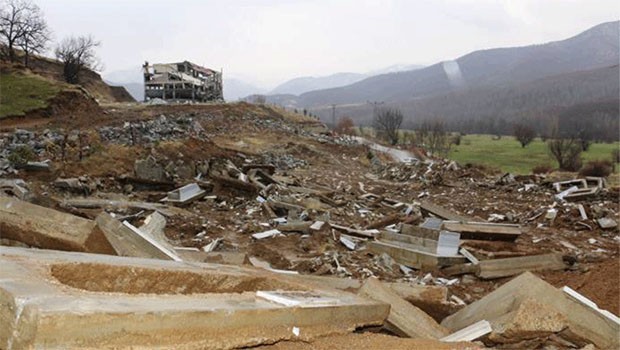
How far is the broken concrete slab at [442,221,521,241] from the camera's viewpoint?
330 inches

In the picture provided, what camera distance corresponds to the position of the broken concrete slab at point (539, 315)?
10.5ft

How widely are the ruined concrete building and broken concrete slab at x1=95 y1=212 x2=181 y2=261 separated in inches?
1553

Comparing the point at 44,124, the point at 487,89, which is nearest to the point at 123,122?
the point at 44,124

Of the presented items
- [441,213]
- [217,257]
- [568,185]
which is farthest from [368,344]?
[568,185]

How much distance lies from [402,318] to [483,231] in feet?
18.2

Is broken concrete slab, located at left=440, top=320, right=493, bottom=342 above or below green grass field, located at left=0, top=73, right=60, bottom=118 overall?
below

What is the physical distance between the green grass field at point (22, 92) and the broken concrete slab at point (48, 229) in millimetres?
20023

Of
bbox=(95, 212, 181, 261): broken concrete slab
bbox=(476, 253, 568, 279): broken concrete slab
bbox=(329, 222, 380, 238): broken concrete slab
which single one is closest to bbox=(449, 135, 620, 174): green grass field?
bbox=(329, 222, 380, 238): broken concrete slab

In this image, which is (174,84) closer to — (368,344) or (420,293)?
(420,293)

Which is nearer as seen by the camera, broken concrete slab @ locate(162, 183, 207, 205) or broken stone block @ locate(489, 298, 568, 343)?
broken stone block @ locate(489, 298, 568, 343)

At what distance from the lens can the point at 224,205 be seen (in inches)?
426

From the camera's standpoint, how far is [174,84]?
43.4 metres

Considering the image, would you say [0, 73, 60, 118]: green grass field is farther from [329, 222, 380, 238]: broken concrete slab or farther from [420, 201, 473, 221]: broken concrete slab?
[420, 201, 473, 221]: broken concrete slab

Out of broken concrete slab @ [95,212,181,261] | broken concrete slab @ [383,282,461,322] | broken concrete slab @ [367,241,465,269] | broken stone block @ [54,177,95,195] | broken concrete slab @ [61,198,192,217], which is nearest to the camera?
broken concrete slab @ [383,282,461,322]
